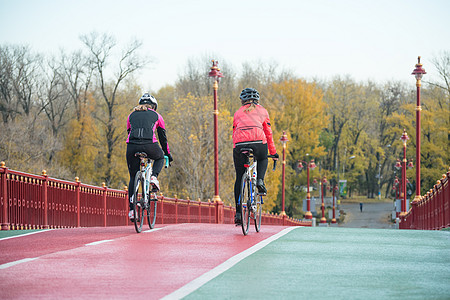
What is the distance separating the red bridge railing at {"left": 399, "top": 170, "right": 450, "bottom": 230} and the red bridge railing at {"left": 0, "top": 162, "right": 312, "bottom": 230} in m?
8.49

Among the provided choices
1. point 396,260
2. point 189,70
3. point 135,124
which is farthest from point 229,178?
point 396,260

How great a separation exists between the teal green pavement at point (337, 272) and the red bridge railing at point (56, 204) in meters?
6.37

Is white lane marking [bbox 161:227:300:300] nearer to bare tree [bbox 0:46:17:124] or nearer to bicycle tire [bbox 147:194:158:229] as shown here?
bicycle tire [bbox 147:194:158:229]

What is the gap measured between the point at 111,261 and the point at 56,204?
32.9 ft

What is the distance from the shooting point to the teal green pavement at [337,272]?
6188mm

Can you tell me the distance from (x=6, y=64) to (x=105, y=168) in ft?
35.6

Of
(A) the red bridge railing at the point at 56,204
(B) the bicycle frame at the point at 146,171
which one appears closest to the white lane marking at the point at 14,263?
(B) the bicycle frame at the point at 146,171

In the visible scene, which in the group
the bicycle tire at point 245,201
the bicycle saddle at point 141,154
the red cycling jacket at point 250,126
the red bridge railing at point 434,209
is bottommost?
the red bridge railing at point 434,209

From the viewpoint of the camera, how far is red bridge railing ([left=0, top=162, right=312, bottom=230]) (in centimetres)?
1501

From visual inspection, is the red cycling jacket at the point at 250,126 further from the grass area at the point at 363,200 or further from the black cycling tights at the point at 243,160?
the grass area at the point at 363,200

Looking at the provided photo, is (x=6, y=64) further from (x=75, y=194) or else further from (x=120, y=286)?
(x=120, y=286)

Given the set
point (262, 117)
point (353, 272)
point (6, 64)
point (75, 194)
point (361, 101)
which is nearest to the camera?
point (353, 272)

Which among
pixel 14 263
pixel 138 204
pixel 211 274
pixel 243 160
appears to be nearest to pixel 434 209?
pixel 243 160

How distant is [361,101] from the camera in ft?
306
